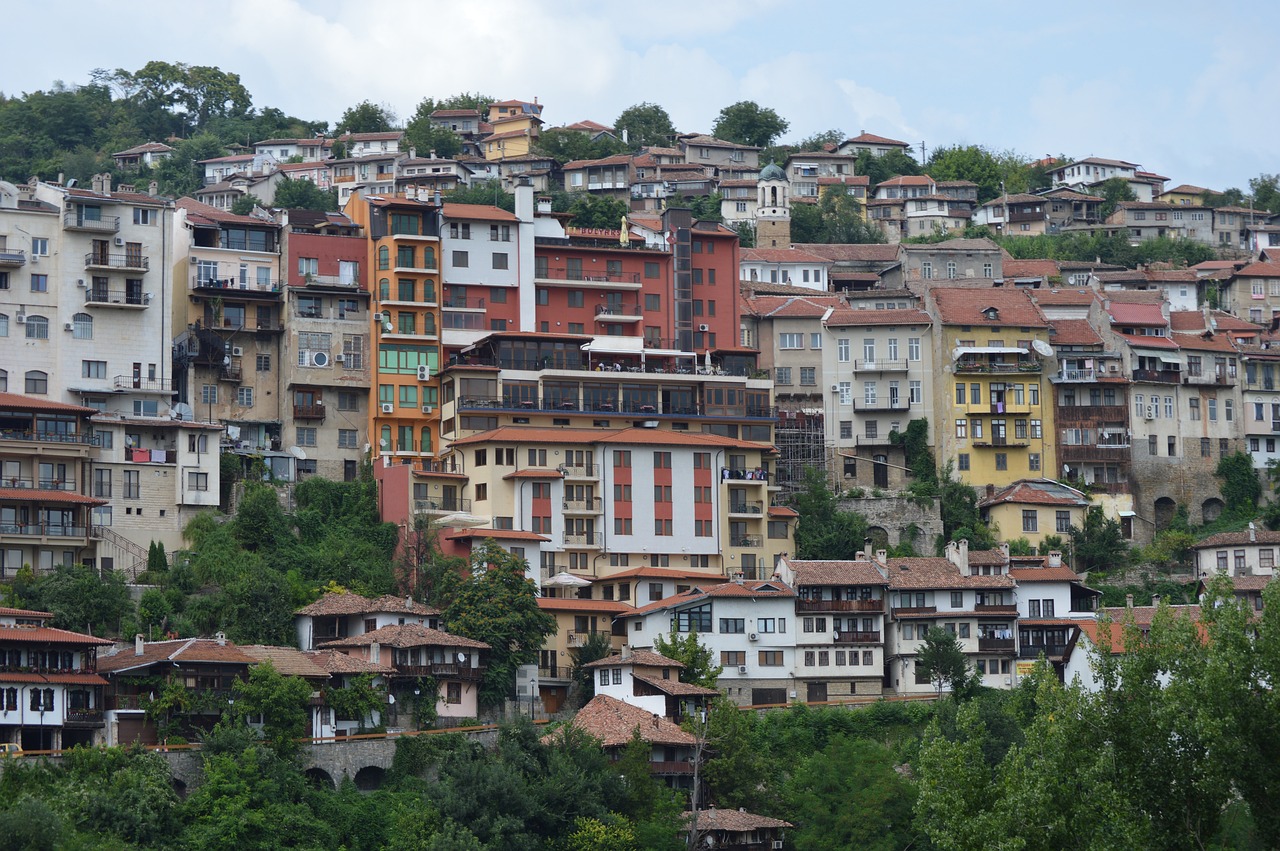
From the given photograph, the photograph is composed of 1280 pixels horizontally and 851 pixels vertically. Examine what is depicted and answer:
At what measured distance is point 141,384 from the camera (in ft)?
307

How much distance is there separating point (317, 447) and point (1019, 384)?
115ft

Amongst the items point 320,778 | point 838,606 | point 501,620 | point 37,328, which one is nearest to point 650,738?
point 501,620

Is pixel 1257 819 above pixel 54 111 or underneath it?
underneath

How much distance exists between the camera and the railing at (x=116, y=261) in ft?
310

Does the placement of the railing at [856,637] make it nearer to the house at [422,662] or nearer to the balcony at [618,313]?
the house at [422,662]

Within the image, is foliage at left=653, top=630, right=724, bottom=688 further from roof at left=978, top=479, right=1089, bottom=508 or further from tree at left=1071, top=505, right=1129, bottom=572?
tree at left=1071, top=505, right=1129, bottom=572

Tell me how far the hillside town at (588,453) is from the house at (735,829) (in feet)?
0.51

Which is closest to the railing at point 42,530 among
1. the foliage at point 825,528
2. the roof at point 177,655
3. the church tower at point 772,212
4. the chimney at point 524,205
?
the roof at point 177,655

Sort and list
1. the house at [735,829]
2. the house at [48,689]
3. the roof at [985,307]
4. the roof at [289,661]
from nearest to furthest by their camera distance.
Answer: the house at [48,689] → the house at [735,829] → the roof at [289,661] → the roof at [985,307]

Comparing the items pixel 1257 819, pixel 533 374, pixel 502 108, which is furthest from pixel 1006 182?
pixel 1257 819

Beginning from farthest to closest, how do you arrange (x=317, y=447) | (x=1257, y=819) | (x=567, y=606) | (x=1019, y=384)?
(x=1019, y=384)
(x=317, y=447)
(x=567, y=606)
(x=1257, y=819)

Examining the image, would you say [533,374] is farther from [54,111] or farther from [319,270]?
[54,111]

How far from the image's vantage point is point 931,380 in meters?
105

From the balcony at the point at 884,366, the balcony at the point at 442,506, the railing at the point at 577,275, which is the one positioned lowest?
the balcony at the point at 442,506
